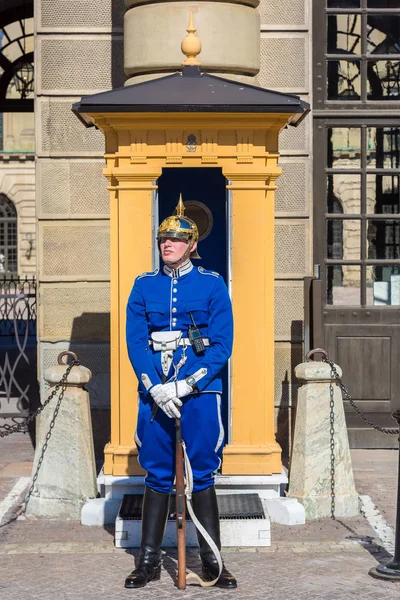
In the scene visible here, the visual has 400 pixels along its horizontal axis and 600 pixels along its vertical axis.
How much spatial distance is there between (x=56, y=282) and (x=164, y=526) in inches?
150

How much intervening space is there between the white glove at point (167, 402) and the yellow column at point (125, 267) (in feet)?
4.83

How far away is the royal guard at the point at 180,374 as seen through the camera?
6.92m

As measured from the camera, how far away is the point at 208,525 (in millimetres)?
6973

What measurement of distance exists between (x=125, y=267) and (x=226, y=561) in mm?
2019

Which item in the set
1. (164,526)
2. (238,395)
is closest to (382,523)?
(238,395)

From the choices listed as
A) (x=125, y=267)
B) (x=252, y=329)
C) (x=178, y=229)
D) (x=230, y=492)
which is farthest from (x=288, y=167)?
(x=178, y=229)

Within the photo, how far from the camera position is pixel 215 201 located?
8891mm

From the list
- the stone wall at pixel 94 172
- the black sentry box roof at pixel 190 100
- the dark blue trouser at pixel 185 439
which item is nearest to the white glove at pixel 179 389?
the dark blue trouser at pixel 185 439

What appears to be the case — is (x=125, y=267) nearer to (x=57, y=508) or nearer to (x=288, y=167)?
(x=57, y=508)

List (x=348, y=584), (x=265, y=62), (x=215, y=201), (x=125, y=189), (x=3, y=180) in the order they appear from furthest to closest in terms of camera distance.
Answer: (x=3, y=180), (x=265, y=62), (x=215, y=201), (x=125, y=189), (x=348, y=584)


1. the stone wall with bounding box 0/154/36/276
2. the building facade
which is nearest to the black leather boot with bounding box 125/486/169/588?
the building facade

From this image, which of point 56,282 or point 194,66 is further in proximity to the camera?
point 56,282

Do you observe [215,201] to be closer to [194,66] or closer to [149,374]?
[194,66]

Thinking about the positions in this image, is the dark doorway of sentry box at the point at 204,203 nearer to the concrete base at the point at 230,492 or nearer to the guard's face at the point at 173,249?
the concrete base at the point at 230,492
